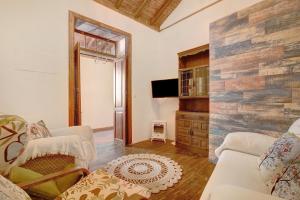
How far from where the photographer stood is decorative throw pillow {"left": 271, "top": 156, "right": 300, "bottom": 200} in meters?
0.78

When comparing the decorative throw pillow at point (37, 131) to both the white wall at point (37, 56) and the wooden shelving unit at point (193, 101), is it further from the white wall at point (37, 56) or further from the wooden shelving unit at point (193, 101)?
the wooden shelving unit at point (193, 101)

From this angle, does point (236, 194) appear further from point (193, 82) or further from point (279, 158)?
point (193, 82)

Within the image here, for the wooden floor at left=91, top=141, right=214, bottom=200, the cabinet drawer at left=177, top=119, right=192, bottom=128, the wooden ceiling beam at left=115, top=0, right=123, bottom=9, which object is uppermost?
the wooden ceiling beam at left=115, top=0, right=123, bottom=9

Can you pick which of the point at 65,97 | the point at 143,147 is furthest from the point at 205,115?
the point at 65,97

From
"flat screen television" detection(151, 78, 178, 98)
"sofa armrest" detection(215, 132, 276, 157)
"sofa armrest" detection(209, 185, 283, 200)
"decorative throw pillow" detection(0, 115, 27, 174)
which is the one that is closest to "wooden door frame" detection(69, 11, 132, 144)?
"flat screen television" detection(151, 78, 178, 98)

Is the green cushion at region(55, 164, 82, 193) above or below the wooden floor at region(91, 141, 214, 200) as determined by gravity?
above

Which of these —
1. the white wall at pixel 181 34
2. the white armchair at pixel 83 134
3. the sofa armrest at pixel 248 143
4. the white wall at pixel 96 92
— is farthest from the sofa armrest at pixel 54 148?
the white wall at pixel 96 92

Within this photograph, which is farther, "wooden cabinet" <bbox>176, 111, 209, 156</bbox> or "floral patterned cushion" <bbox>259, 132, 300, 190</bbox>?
"wooden cabinet" <bbox>176, 111, 209, 156</bbox>

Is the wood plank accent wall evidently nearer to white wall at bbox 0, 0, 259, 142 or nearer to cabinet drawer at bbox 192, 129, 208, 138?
cabinet drawer at bbox 192, 129, 208, 138

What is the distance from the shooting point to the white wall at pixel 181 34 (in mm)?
3123

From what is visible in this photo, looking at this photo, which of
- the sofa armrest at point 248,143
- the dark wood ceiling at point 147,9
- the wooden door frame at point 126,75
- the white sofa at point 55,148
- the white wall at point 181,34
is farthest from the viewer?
the dark wood ceiling at point 147,9

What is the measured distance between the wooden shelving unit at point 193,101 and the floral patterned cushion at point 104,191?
2.19 meters

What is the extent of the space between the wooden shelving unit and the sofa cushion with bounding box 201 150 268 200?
1.41 metres

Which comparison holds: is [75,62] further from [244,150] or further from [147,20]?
[244,150]
